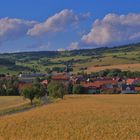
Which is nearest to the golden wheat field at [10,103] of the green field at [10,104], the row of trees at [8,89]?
the green field at [10,104]

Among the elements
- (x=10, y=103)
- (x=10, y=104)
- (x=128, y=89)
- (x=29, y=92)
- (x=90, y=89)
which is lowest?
(x=128, y=89)

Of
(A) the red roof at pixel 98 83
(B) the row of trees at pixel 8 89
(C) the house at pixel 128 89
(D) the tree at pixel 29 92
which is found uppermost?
(D) the tree at pixel 29 92

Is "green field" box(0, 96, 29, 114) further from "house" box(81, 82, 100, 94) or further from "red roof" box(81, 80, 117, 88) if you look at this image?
"red roof" box(81, 80, 117, 88)

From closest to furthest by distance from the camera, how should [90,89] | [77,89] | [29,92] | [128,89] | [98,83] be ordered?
1. [29,92]
2. [77,89]
3. [128,89]
4. [90,89]
5. [98,83]

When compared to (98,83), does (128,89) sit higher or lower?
lower

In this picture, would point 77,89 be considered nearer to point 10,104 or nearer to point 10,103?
point 10,103

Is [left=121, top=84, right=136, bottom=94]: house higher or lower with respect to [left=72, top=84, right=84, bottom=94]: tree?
lower

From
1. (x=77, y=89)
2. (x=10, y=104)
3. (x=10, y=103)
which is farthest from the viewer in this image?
(x=77, y=89)

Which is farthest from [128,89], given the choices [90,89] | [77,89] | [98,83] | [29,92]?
[29,92]

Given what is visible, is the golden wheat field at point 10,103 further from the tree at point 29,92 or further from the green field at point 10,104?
the tree at point 29,92

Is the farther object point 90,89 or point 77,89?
point 90,89

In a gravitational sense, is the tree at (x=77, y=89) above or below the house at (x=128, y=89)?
above

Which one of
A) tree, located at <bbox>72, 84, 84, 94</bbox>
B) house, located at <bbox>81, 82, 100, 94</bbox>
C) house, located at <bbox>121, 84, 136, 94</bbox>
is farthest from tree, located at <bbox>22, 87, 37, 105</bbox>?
house, located at <bbox>121, 84, 136, 94</bbox>

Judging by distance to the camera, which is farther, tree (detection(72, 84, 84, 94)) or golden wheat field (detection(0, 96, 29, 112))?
tree (detection(72, 84, 84, 94))
